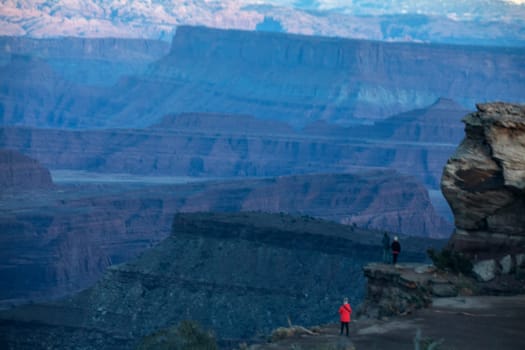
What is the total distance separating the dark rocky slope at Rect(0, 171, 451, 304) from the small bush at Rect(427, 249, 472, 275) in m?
57.8

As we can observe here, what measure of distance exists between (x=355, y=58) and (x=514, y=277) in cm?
17099

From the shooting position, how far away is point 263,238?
206 feet

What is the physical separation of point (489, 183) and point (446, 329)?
360 centimetres

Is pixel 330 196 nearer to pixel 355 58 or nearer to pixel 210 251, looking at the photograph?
pixel 210 251

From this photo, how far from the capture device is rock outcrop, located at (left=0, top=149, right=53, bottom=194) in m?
127

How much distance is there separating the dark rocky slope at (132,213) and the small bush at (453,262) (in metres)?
57.8

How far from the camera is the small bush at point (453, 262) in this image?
84.8 ft

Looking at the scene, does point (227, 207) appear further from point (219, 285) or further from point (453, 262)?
point (453, 262)

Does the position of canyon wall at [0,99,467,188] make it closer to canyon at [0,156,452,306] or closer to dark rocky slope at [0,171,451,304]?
canyon at [0,156,452,306]

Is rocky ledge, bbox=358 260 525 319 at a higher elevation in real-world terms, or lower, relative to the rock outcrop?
lower

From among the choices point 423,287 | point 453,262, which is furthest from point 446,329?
point 453,262

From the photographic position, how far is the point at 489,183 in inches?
1000

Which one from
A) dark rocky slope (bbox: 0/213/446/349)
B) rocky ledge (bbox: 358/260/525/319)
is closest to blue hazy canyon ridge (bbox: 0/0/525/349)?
dark rocky slope (bbox: 0/213/446/349)

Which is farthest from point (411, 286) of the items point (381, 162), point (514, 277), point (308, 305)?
point (381, 162)
